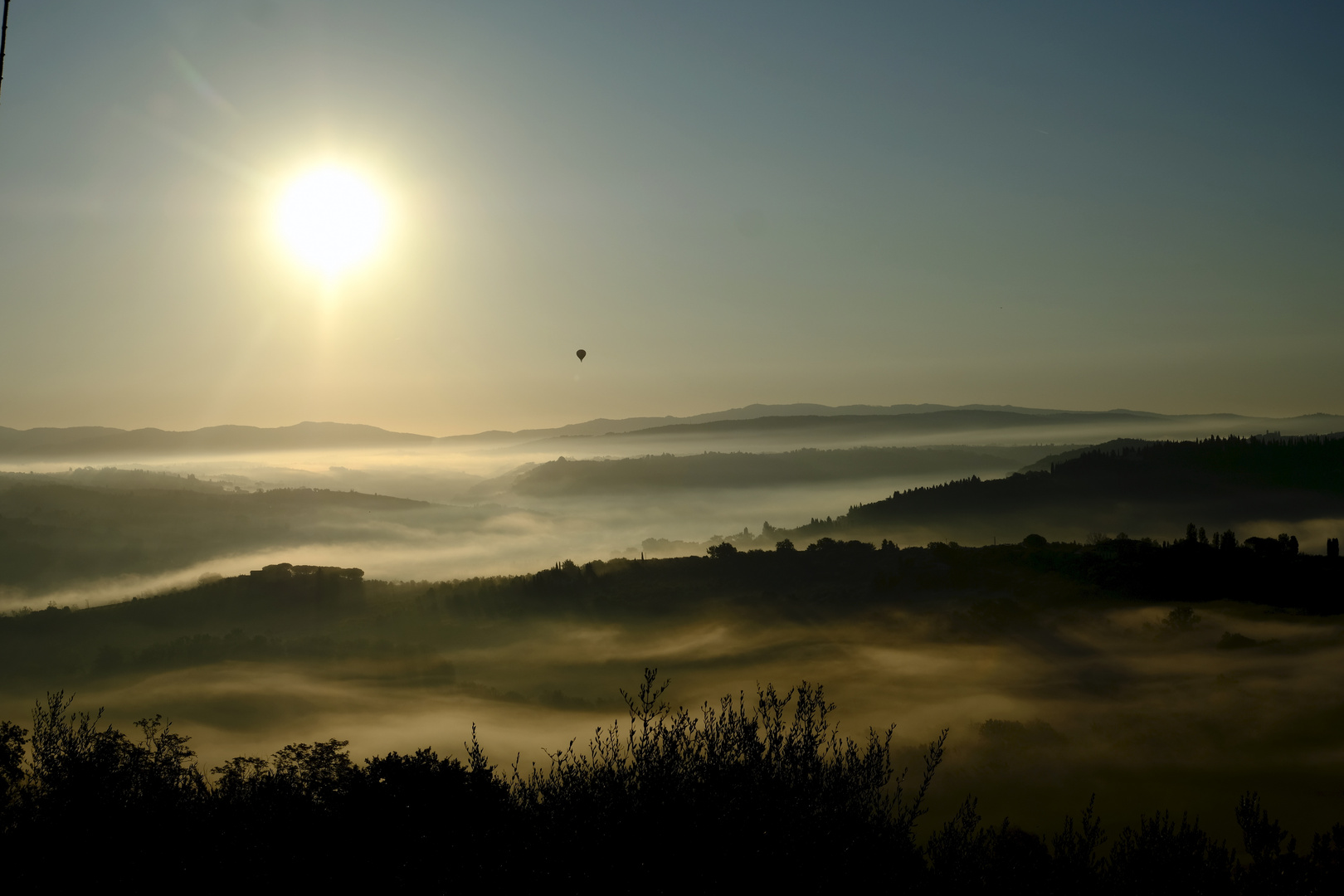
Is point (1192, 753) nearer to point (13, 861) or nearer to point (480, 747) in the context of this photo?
point (480, 747)

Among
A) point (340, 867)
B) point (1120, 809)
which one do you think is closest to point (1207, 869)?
point (340, 867)

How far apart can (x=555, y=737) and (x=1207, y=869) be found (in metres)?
166

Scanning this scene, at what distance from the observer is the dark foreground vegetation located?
2359 centimetres

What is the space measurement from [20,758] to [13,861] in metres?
17.7

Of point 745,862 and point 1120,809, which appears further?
point 1120,809

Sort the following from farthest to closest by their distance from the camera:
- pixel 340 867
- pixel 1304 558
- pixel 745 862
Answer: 1. pixel 1304 558
2. pixel 340 867
3. pixel 745 862

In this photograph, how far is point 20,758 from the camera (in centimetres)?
4428

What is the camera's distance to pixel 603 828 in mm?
24234

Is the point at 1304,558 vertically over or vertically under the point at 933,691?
over

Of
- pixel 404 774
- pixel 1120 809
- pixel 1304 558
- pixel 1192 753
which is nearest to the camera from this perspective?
pixel 404 774

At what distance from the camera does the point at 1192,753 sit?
130125 mm

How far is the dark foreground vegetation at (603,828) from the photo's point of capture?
77.4 ft

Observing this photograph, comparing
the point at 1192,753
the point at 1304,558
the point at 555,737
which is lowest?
the point at 555,737

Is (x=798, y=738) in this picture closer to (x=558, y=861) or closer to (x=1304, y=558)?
(x=558, y=861)
